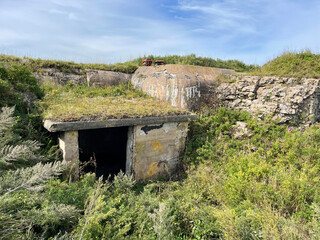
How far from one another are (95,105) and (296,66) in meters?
6.54

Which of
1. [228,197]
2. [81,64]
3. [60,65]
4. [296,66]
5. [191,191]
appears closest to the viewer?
[228,197]

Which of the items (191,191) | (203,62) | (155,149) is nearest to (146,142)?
(155,149)

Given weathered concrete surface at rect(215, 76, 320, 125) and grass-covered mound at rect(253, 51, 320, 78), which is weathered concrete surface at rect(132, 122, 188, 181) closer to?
weathered concrete surface at rect(215, 76, 320, 125)

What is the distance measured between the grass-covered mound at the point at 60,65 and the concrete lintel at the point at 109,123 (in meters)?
4.54

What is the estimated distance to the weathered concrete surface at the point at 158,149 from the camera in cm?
545

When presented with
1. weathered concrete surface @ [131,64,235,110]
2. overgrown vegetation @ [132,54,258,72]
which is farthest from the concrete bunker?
overgrown vegetation @ [132,54,258,72]

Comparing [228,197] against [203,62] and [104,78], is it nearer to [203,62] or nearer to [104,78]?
[104,78]

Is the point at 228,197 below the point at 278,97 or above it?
below

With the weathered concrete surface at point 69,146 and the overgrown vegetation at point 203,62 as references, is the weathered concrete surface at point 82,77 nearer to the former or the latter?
the overgrown vegetation at point 203,62

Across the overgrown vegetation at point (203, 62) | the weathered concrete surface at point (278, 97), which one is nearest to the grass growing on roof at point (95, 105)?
the weathered concrete surface at point (278, 97)

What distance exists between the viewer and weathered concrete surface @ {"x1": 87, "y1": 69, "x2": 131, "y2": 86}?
854 centimetres

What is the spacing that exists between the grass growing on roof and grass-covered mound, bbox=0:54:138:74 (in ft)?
3.56

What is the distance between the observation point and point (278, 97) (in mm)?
6148

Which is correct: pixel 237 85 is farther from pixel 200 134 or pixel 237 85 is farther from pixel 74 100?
pixel 74 100
